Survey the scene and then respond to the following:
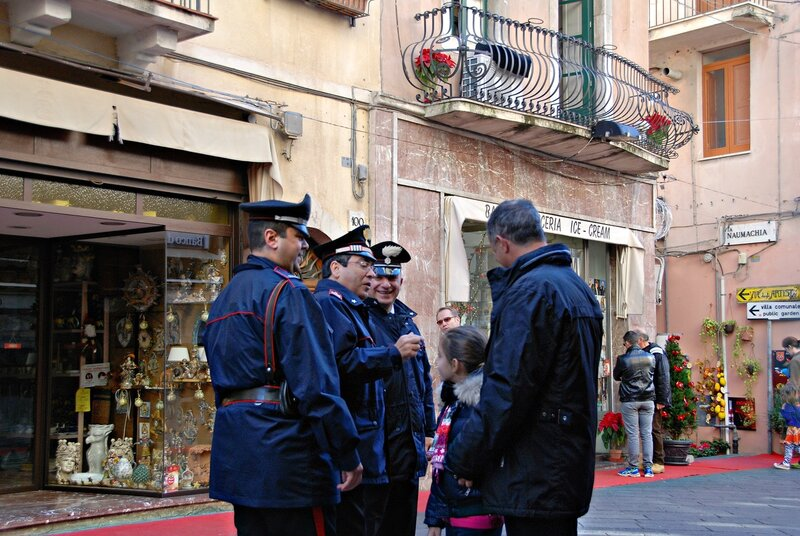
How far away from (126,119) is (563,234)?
25.2 feet

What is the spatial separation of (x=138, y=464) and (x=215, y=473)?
620 centimetres

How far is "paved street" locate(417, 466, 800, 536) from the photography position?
9680mm

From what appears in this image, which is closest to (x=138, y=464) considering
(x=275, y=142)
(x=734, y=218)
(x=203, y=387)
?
(x=203, y=387)

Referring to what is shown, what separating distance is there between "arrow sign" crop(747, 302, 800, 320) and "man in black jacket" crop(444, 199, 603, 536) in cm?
1739

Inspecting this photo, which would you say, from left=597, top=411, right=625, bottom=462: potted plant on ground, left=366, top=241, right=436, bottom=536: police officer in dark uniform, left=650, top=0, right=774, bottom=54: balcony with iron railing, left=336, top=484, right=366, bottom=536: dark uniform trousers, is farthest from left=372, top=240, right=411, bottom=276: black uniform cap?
left=650, top=0, right=774, bottom=54: balcony with iron railing

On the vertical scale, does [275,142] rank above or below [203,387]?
above

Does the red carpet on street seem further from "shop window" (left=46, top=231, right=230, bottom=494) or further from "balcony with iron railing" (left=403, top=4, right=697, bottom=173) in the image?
"balcony with iron railing" (left=403, top=4, right=697, bottom=173)

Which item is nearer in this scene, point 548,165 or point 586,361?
point 586,361

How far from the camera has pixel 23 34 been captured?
812cm

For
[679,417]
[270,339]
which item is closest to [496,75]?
[679,417]

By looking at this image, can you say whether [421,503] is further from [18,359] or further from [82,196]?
[82,196]

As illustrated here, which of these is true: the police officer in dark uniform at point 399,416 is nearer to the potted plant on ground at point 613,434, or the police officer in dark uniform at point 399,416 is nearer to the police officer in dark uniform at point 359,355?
the police officer in dark uniform at point 359,355

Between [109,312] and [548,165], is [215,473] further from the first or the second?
[548,165]

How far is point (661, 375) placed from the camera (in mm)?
14680
